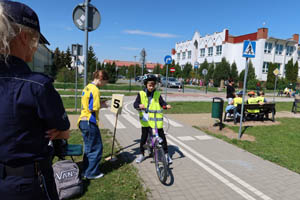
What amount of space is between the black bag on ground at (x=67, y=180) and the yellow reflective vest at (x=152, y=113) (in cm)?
171

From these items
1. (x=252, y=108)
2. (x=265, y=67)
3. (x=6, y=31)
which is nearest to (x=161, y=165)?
(x=6, y=31)

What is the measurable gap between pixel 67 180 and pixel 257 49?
45.9 m

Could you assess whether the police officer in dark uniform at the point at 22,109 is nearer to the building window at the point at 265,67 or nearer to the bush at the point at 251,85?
the bush at the point at 251,85

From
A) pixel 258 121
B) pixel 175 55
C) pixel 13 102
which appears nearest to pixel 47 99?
pixel 13 102

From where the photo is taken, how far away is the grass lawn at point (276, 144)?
5425mm

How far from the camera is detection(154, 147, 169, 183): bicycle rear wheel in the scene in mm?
3897

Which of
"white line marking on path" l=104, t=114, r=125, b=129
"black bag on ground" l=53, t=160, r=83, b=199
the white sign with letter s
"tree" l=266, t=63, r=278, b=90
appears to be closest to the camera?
"black bag on ground" l=53, t=160, r=83, b=199

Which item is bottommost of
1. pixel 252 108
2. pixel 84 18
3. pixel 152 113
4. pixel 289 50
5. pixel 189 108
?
pixel 189 108

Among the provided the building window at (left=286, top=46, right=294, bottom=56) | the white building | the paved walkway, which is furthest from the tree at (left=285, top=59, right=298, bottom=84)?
the paved walkway

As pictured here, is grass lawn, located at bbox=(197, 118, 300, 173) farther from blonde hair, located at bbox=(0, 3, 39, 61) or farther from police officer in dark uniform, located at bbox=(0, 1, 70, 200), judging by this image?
blonde hair, located at bbox=(0, 3, 39, 61)

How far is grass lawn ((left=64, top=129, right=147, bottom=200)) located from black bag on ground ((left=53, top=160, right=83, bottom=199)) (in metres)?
0.19

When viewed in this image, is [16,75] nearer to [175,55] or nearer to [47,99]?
[47,99]

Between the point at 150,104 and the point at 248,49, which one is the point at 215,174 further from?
the point at 248,49

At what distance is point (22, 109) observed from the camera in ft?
4.16
